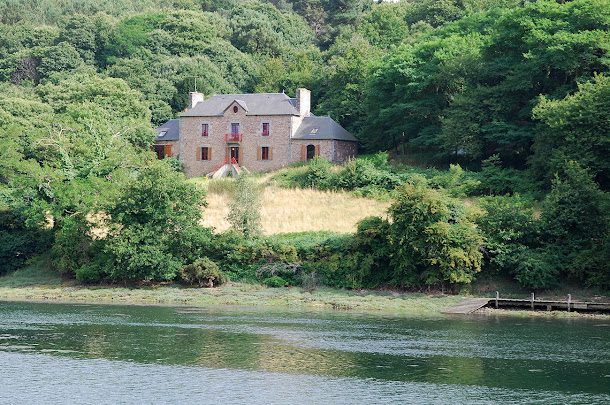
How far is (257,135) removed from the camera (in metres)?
76.6

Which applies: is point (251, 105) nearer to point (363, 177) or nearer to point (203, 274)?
point (363, 177)

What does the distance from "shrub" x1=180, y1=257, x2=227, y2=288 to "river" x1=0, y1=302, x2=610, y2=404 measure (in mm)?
6482

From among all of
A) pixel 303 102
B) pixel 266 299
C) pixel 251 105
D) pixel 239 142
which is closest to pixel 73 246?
pixel 266 299

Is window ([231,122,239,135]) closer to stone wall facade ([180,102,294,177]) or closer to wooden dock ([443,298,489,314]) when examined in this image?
stone wall facade ([180,102,294,177])

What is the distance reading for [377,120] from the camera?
238 feet

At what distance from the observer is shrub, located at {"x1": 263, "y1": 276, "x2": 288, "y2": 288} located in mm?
48125

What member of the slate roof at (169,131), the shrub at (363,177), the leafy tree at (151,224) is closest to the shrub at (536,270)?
the leafy tree at (151,224)

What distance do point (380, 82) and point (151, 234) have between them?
96.3ft

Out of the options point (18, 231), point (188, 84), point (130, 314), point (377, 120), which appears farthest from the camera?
point (188, 84)

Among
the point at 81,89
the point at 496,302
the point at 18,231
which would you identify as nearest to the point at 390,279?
the point at 496,302

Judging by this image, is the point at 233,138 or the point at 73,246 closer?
the point at 73,246

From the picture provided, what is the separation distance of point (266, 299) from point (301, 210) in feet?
42.7

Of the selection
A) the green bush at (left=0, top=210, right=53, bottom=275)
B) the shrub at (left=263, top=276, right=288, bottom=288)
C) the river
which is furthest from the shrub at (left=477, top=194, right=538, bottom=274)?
the green bush at (left=0, top=210, right=53, bottom=275)

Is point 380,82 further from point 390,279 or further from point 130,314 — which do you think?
point 130,314
